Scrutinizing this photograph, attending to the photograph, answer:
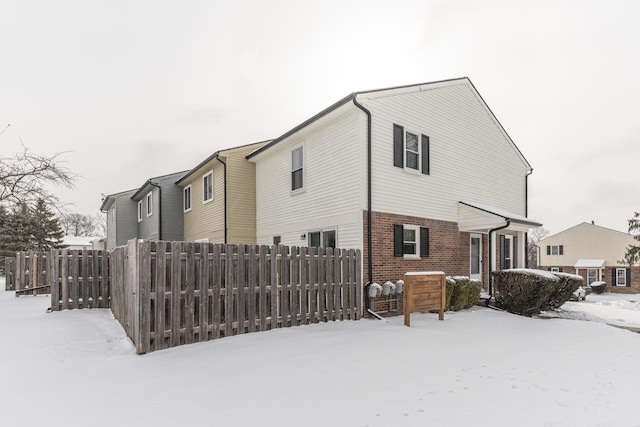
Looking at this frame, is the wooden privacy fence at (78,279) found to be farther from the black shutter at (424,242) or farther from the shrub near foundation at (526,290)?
the shrub near foundation at (526,290)

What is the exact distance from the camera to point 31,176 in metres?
15.2

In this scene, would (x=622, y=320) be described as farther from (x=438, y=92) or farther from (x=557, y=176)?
(x=557, y=176)

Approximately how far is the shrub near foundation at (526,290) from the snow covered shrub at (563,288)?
12 centimetres

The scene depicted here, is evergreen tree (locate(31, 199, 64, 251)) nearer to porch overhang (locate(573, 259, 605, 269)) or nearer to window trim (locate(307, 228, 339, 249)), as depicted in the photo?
window trim (locate(307, 228, 339, 249))

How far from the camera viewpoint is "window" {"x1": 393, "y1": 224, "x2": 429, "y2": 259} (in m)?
10.5

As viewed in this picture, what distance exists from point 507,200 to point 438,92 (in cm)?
633

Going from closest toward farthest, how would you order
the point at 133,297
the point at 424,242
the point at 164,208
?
the point at 133,297, the point at 424,242, the point at 164,208

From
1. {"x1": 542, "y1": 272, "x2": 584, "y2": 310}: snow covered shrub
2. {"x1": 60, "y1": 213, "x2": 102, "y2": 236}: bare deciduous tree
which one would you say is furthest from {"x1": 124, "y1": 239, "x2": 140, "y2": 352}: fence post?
{"x1": 60, "y1": 213, "x2": 102, "y2": 236}: bare deciduous tree

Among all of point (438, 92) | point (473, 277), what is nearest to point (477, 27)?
point (438, 92)

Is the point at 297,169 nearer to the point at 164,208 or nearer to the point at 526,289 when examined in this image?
the point at 526,289

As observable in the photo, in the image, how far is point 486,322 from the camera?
9.04 m

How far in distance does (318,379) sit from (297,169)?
Answer: 30.2 ft

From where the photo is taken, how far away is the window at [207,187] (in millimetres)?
16797

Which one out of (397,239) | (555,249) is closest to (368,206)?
(397,239)
